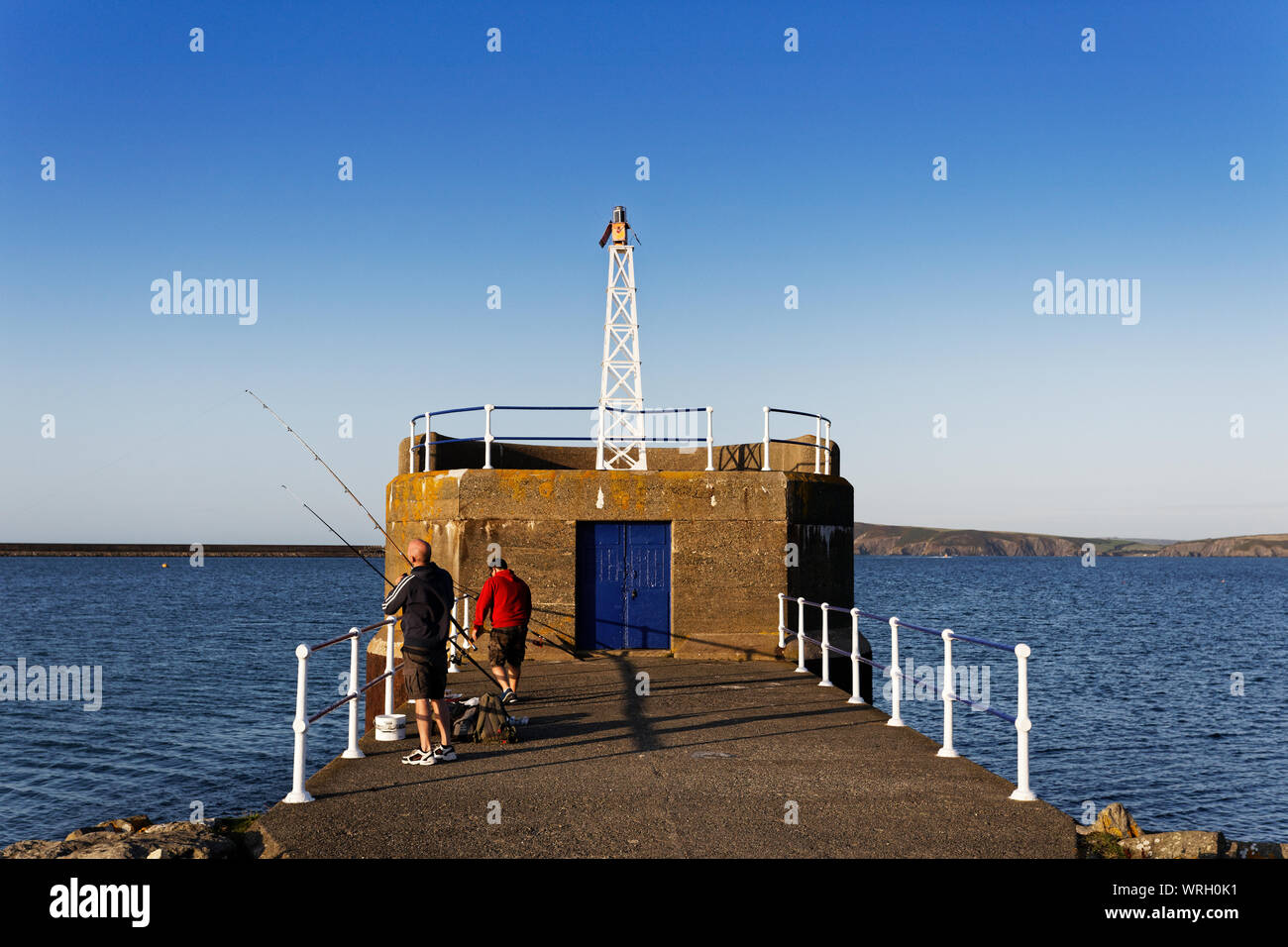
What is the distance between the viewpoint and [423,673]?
7.62m

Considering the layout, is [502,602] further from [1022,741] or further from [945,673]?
[1022,741]

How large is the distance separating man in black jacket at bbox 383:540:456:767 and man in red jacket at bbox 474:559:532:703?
1.91 metres

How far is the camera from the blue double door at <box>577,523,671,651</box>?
14289 millimetres

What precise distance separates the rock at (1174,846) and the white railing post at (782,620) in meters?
7.30

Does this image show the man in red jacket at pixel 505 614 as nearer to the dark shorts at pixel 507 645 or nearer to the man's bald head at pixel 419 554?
the dark shorts at pixel 507 645

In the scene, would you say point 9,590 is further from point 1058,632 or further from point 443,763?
point 443,763

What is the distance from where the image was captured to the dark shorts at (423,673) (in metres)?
7.61

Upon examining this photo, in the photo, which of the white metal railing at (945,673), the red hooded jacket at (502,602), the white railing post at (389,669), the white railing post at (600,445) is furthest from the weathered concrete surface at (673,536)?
the white railing post at (389,669)

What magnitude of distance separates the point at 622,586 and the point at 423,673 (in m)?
6.85
